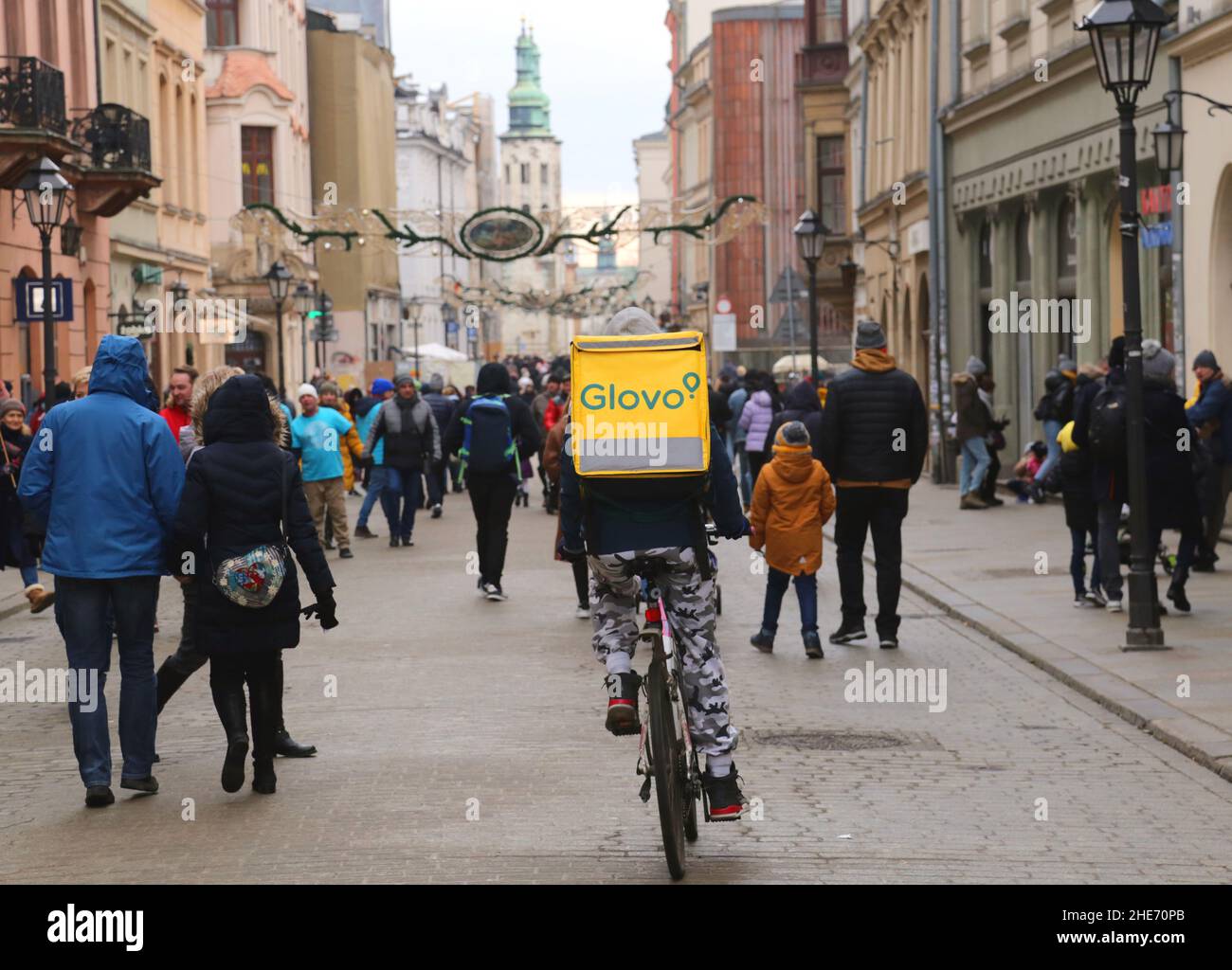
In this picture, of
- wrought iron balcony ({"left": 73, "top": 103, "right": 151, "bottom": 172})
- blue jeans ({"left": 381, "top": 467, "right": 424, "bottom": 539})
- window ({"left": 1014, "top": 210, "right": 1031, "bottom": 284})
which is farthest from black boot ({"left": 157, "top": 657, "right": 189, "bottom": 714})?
wrought iron balcony ({"left": 73, "top": 103, "right": 151, "bottom": 172})

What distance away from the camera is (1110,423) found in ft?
48.5

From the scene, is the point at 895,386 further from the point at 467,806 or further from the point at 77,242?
the point at 77,242

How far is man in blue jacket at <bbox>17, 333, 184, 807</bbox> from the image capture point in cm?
912

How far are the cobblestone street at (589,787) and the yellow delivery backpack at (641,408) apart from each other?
138 cm

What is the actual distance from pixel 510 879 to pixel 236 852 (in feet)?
3.87

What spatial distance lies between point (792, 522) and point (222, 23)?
175 ft

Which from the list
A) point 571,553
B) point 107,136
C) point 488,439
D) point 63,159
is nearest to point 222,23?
point 107,136

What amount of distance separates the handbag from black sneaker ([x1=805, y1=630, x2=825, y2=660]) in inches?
206

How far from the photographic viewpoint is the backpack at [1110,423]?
580 inches

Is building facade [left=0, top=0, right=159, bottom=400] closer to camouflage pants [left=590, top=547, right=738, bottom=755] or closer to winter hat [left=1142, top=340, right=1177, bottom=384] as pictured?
winter hat [left=1142, top=340, right=1177, bottom=384]

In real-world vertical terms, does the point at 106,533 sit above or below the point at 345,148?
below

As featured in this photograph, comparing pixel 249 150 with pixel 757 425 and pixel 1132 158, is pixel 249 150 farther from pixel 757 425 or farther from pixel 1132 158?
pixel 1132 158

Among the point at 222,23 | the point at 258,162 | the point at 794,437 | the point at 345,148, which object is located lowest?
the point at 794,437

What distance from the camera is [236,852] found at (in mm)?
7898
